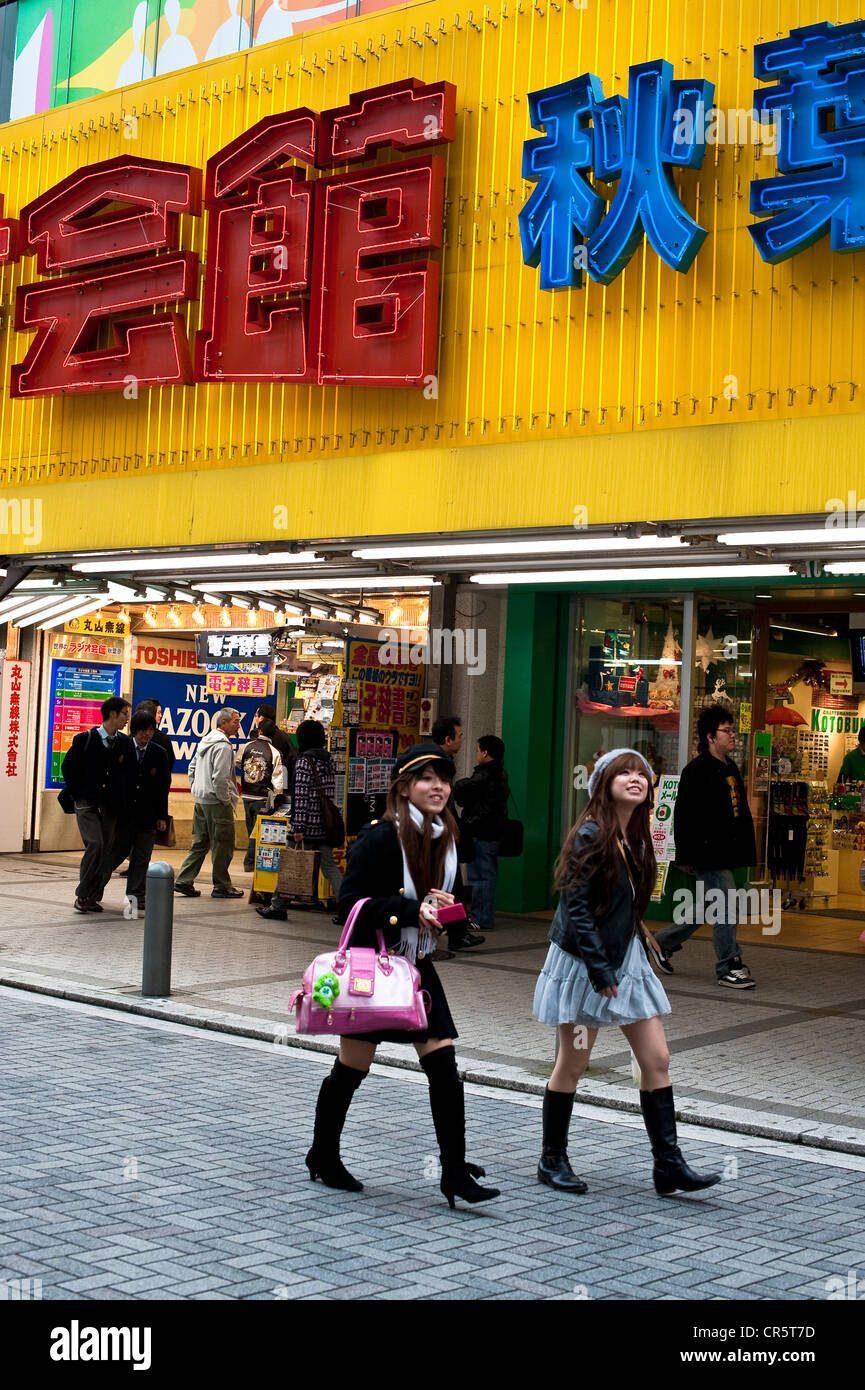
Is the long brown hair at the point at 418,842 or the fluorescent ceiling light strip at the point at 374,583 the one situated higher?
the fluorescent ceiling light strip at the point at 374,583

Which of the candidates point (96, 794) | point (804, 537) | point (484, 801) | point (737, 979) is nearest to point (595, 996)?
point (804, 537)

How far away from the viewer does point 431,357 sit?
1084 cm

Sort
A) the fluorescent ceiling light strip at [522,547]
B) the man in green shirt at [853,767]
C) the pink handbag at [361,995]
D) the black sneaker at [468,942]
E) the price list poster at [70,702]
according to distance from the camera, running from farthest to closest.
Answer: the price list poster at [70,702] < the man in green shirt at [853,767] < the black sneaker at [468,942] < the fluorescent ceiling light strip at [522,547] < the pink handbag at [361,995]

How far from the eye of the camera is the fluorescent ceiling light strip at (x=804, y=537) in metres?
8.72

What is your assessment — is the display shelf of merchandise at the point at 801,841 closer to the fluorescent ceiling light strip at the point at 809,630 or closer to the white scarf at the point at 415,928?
the fluorescent ceiling light strip at the point at 809,630

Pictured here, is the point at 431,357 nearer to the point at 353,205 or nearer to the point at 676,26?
the point at 353,205

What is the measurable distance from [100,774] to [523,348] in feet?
20.4

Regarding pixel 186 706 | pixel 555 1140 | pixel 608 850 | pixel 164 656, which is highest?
pixel 164 656

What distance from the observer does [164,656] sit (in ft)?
69.8

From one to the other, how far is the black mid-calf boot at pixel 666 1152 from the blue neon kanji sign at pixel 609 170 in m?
5.72

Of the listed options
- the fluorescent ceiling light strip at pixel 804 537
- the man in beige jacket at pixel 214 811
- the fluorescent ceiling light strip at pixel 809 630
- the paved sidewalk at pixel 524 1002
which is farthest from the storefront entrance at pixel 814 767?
the man in beige jacket at pixel 214 811

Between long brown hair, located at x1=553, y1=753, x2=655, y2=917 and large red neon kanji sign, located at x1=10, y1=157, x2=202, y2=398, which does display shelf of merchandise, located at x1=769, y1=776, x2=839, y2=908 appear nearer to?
large red neon kanji sign, located at x1=10, y1=157, x2=202, y2=398

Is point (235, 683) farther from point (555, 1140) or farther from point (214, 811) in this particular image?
point (555, 1140)

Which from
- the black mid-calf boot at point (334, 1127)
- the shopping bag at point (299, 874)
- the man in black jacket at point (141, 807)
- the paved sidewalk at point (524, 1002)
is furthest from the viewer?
the shopping bag at point (299, 874)
